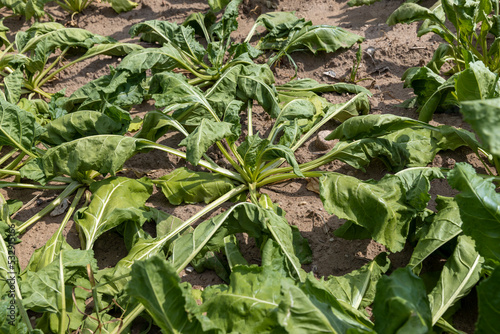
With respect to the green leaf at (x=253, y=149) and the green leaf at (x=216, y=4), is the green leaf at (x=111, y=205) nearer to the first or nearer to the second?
the green leaf at (x=253, y=149)

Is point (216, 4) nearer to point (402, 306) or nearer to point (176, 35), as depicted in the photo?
point (176, 35)

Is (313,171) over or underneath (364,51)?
underneath

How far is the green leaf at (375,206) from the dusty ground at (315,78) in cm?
25

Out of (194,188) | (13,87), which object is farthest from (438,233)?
(13,87)

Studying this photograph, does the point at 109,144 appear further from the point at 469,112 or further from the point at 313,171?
the point at 469,112

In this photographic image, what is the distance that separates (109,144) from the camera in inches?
110

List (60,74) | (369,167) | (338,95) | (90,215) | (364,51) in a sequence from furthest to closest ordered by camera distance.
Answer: (60,74)
(364,51)
(338,95)
(369,167)
(90,215)

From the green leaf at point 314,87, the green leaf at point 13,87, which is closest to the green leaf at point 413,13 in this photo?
the green leaf at point 314,87

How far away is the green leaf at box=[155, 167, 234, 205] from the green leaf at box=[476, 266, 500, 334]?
1722 mm

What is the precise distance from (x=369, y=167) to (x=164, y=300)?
6.00 feet

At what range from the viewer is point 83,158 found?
2734 mm

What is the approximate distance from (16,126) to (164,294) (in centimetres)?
189

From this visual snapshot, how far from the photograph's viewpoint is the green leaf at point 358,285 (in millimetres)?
2152

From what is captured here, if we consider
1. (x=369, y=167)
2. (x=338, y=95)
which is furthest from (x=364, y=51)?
(x=369, y=167)
